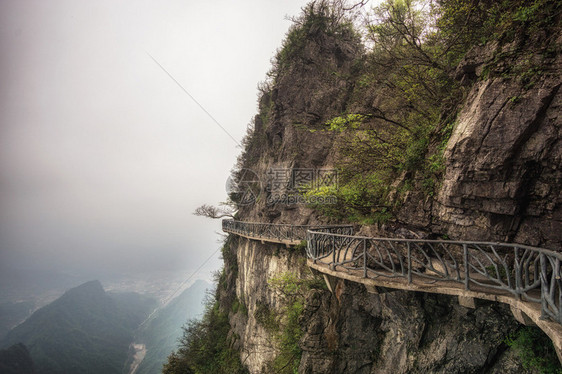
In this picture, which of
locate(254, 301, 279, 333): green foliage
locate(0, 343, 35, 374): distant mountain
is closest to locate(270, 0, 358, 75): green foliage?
locate(254, 301, 279, 333): green foliage

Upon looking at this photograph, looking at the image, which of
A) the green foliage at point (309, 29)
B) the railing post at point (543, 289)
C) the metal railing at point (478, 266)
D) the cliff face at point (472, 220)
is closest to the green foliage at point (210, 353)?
the cliff face at point (472, 220)

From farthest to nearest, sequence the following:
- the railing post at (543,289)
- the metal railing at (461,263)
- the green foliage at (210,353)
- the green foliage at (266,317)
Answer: the green foliage at (210,353) < the green foliage at (266,317) < the metal railing at (461,263) < the railing post at (543,289)

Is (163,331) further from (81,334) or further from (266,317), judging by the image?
(266,317)

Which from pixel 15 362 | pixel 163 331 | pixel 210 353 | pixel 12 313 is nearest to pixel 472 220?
pixel 210 353

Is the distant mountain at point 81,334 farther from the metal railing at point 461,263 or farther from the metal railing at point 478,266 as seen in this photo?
the metal railing at point 478,266

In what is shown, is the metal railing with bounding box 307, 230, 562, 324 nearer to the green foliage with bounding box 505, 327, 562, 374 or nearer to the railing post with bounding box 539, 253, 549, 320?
the railing post with bounding box 539, 253, 549, 320

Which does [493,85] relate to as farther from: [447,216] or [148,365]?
[148,365]
